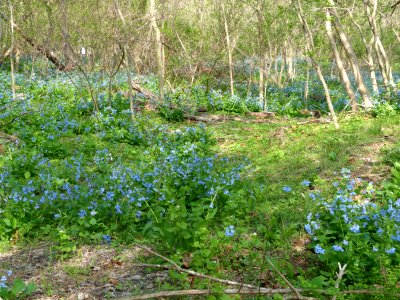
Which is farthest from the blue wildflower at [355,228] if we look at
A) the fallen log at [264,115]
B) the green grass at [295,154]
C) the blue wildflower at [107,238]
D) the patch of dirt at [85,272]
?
the fallen log at [264,115]

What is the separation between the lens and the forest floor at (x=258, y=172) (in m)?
3.08

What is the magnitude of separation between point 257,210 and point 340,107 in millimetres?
6914

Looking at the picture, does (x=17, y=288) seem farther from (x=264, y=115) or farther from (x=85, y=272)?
(x=264, y=115)

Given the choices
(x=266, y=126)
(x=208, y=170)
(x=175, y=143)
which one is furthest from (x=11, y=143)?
(x=266, y=126)

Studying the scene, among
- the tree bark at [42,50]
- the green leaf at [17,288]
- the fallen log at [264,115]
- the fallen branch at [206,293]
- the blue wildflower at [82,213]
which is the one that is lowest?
the fallen log at [264,115]

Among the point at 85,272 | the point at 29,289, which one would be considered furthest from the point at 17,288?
the point at 85,272

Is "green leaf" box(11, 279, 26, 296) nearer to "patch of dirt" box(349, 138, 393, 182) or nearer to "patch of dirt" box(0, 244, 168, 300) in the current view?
"patch of dirt" box(0, 244, 168, 300)

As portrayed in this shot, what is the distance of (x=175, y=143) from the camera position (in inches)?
257

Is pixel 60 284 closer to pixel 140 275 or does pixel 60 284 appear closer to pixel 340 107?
pixel 140 275

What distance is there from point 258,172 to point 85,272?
107 inches

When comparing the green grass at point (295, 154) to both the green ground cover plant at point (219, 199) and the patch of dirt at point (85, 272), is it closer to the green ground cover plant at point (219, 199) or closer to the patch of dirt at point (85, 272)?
the green ground cover plant at point (219, 199)

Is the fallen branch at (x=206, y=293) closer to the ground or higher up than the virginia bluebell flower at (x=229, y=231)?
closer to the ground

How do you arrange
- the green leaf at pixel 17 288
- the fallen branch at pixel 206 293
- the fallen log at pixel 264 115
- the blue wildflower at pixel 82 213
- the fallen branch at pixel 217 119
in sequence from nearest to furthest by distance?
the fallen branch at pixel 206 293 → the green leaf at pixel 17 288 → the blue wildflower at pixel 82 213 → the fallen branch at pixel 217 119 → the fallen log at pixel 264 115

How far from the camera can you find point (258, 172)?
5418 mm
